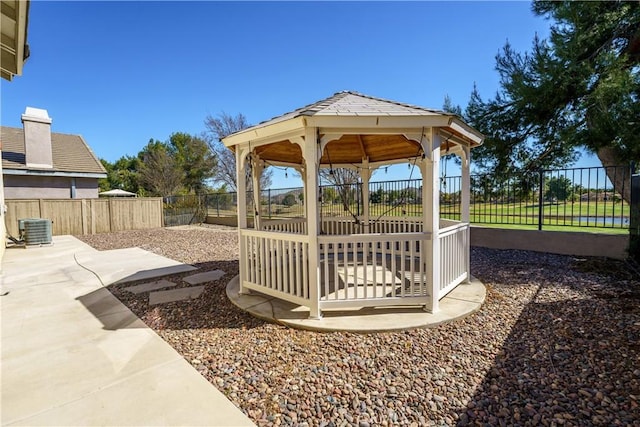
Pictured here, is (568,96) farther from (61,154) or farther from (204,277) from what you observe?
(61,154)

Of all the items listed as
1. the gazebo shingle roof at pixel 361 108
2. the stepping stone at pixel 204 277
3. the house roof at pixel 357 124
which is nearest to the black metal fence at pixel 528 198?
the house roof at pixel 357 124

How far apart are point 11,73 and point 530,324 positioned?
9.70m

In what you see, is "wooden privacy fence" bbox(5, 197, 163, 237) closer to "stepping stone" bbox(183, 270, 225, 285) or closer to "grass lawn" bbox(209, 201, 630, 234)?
"stepping stone" bbox(183, 270, 225, 285)

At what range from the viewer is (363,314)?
11.8 feet

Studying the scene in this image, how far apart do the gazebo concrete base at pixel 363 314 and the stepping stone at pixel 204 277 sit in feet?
4.20

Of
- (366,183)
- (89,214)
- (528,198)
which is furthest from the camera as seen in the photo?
(89,214)

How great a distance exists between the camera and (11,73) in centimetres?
561

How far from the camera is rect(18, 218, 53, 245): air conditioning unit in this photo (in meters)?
9.59

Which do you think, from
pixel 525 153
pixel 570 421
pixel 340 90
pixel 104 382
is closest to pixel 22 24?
pixel 340 90

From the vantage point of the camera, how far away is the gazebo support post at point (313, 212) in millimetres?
3383

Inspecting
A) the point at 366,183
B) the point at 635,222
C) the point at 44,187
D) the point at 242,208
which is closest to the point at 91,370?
the point at 242,208

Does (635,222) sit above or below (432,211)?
below

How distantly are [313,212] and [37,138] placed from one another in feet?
55.9

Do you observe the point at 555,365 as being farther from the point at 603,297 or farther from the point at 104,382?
the point at 104,382
